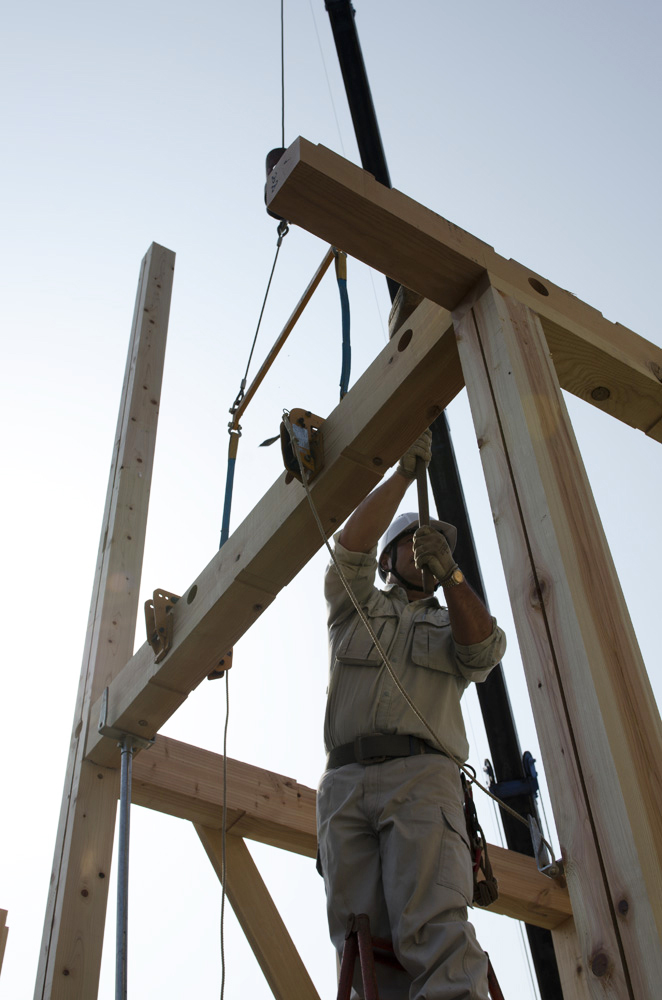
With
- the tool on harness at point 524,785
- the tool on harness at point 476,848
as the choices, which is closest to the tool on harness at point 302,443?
the tool on harness at point 476,848

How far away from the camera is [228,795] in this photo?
3.04m

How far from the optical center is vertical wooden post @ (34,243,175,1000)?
7.82 ft

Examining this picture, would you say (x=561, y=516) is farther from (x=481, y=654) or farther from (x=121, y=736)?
(x=121, y=736)

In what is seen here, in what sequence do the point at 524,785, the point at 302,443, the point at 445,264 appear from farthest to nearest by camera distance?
the point at 524,785, the point at 302,443, the point at 445,264

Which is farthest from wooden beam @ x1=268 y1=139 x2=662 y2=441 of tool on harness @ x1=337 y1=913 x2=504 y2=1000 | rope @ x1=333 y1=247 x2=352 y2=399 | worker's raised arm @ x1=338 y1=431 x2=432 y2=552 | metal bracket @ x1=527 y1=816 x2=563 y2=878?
metal bracket @ x1=527 y1=816 x2=563 y2=878

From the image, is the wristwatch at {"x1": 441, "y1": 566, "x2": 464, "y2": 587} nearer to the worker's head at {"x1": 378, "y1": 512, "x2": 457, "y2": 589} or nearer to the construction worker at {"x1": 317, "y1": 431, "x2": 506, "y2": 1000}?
the construction worker at {"x1": 317, "y1": 431, "x2": 506, "y2": 1000}

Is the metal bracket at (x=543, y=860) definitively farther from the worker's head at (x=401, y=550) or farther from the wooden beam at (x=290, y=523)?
the wooden beam at (x=290, y=523)

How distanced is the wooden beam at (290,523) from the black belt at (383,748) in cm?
43

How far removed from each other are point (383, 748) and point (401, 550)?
703 mm

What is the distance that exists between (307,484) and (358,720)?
2.09ft

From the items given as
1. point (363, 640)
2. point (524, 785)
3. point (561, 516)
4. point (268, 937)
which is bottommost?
point (561, 516)

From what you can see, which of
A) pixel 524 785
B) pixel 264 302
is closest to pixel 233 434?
pixel 264 302

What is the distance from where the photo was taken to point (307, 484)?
6.68 ft

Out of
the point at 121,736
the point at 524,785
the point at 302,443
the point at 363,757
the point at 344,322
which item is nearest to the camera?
the point at 302,443
